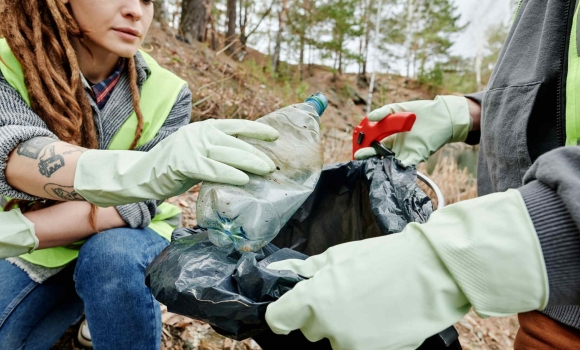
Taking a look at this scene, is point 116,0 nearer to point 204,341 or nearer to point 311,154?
point 311,154

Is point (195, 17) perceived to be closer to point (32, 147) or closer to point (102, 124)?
point (102, 124)

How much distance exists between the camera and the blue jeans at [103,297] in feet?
4.01

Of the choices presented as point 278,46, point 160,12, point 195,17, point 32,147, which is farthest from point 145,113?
point 278,46

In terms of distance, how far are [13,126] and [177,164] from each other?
21.1 inches

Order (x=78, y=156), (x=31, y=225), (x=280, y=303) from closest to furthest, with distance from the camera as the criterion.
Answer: (x=280, y=303), (x=78, y=156), (x=31, y=225)

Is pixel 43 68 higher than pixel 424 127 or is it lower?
higher

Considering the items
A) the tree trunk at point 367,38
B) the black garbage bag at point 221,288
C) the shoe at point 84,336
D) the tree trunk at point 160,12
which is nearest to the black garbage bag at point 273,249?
the black garbage bag at point 221,288

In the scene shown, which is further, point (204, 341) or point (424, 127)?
point (204, 341)

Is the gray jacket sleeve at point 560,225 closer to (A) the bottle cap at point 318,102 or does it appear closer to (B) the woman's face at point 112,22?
(A) the bottle cap at point 318,102

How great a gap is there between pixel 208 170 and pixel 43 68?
0.73 m

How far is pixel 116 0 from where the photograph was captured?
1.26 meters

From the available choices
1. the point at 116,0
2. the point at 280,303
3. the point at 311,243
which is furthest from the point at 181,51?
the point at 280,303

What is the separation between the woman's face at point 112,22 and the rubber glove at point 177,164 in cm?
46

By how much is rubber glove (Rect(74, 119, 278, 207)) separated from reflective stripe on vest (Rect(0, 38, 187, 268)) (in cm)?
38
